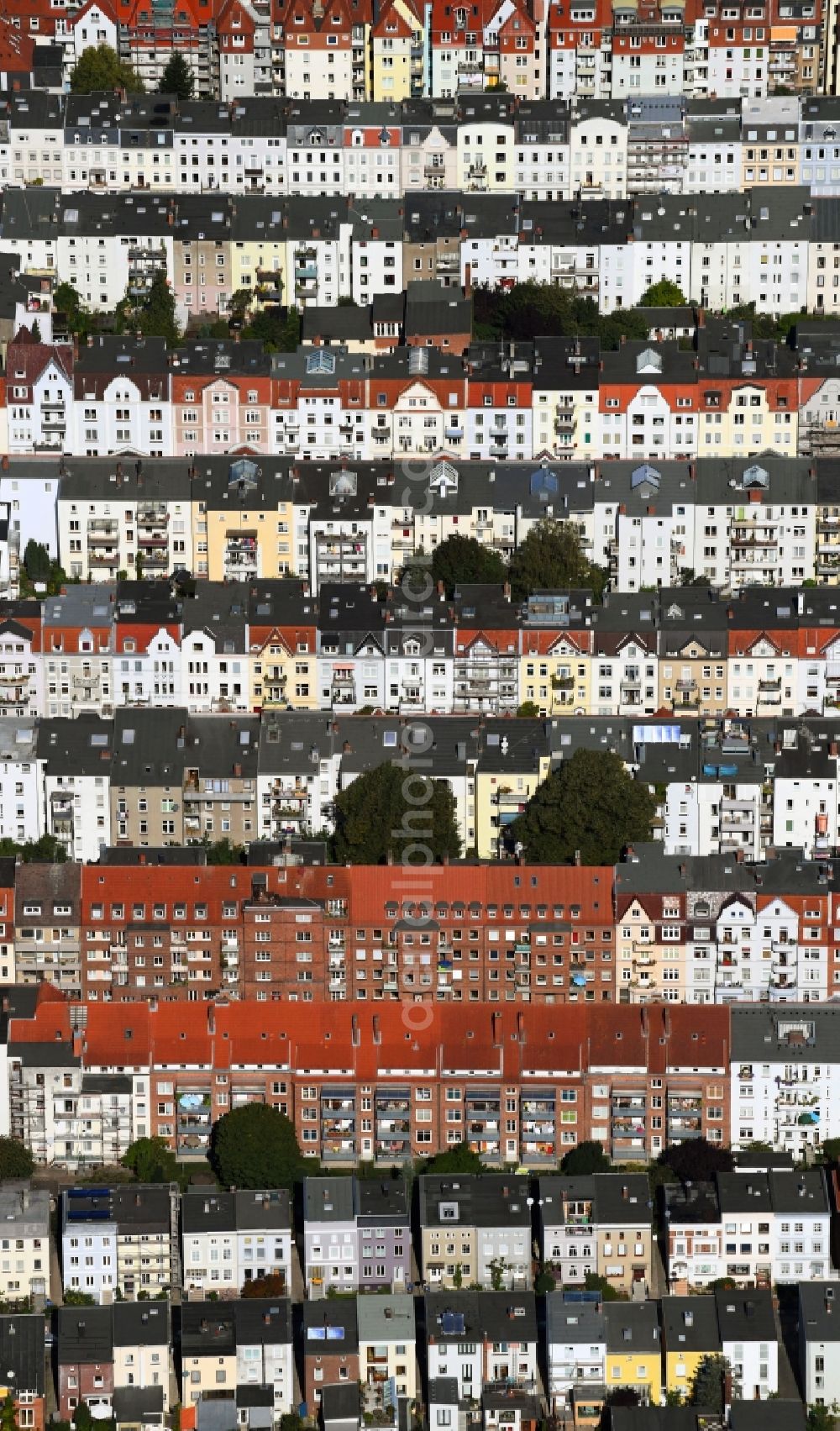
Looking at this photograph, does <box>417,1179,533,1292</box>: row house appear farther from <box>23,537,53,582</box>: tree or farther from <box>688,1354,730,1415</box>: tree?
<box>23,537,53,582</box>: tree

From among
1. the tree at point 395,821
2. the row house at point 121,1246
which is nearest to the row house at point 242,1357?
the row house at point 121,1246

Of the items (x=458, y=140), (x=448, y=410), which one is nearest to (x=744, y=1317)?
(x=448, y=410)

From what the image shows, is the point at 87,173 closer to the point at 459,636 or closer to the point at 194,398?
the point at 194,398

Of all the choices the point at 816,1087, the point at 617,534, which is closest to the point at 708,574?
the point at 617,534

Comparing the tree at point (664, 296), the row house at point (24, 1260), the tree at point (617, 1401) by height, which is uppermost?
the tree at point (664, 296)

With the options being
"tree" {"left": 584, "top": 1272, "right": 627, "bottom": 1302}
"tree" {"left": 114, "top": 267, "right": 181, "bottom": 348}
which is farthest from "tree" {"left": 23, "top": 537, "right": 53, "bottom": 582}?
"tree" {"left": 584, "top": 1272, "right": 627, "bottom": 1302}

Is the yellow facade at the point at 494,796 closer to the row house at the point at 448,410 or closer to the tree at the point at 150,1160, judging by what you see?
the tree at the point at 150,1160
